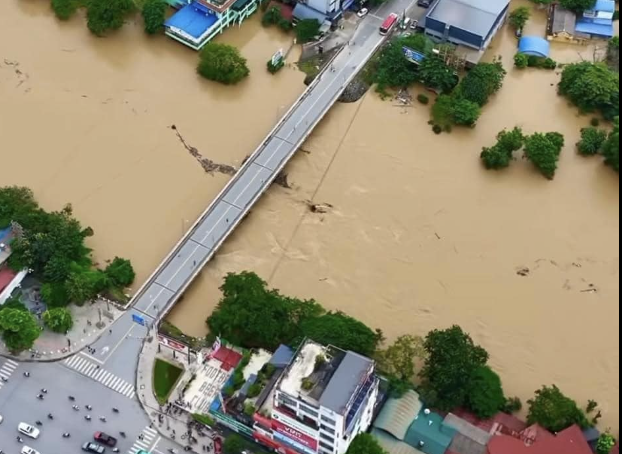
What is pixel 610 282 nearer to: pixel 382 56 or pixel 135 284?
pixel 382 56

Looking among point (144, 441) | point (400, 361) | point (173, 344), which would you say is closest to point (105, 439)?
point (144, 441)

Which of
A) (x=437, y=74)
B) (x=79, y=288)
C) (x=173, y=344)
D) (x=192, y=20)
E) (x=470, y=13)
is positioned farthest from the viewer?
(x=470, y=13)

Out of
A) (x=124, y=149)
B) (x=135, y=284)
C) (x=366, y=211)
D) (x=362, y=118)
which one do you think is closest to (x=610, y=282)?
(x=366, y=211)

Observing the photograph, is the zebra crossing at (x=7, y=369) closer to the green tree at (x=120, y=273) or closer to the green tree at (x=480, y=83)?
the green tree at (x=120, y=273)

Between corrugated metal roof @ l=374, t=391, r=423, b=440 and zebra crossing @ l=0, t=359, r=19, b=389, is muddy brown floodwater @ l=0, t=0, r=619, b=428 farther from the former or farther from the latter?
zebra crossing @ l=0, t=359, r=19, b=389

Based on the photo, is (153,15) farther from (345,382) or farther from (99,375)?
(345,382)

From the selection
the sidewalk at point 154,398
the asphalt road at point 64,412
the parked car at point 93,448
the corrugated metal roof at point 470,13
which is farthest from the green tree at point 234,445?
the corrugated metal roof at point 470,13
